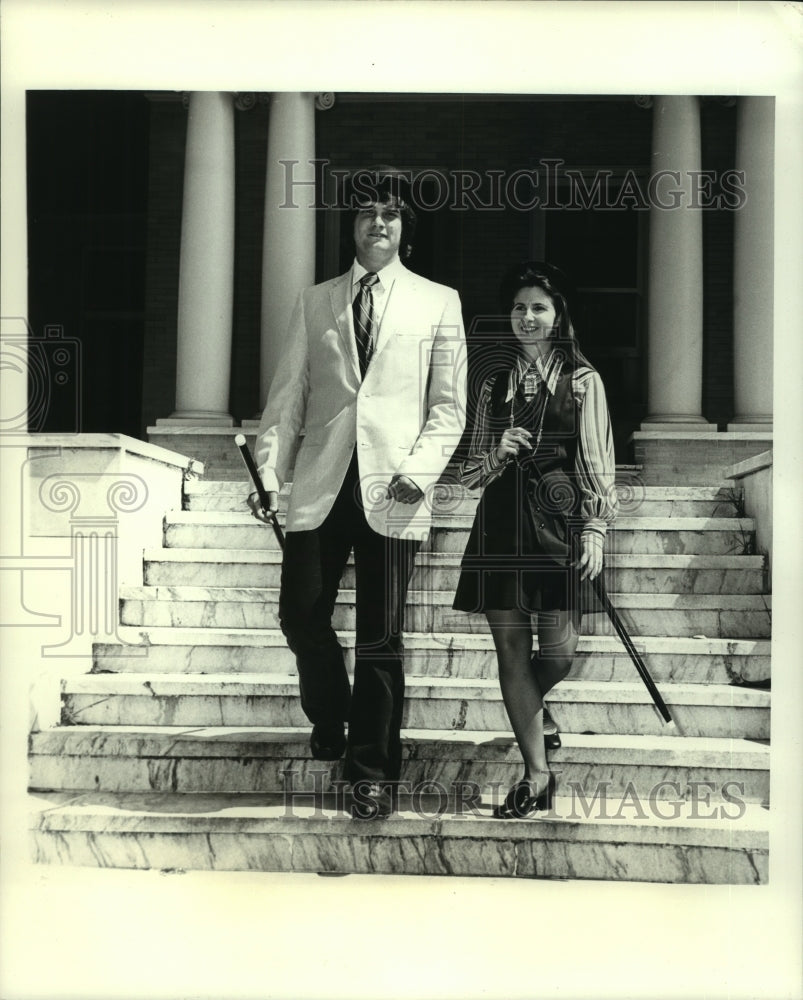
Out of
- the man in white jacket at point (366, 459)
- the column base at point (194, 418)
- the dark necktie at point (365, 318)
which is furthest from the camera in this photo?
the column base at point (194, 418)

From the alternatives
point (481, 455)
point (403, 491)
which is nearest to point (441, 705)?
point (403, 491)

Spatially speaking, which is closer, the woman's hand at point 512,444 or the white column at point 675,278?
the woman's hand at point 512,444

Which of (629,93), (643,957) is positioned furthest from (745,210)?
(643,957)

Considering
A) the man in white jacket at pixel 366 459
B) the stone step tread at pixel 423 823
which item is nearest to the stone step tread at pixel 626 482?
the man in white jacket at pixel 366 459

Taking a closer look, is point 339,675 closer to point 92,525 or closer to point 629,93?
point 92,525

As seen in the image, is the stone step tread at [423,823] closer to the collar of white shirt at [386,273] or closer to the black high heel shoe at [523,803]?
the black high heel shoe at [523,803]

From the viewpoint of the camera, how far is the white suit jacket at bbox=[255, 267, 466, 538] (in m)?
4.62

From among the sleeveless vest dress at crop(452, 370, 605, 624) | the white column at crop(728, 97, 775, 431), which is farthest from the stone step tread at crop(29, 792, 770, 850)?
the white column at crop(728, 97, 775, 431)

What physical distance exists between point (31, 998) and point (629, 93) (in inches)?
163

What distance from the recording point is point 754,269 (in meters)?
4.95

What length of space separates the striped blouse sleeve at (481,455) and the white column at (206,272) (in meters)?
1.34

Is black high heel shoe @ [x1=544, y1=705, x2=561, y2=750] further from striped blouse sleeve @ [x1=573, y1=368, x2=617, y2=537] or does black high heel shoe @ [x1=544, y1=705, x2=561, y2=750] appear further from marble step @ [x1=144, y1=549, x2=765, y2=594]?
striped blouse sleeve @ [x1=573, y1=368, x2=617, y2=537]

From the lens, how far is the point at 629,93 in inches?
185

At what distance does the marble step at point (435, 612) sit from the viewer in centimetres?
485
